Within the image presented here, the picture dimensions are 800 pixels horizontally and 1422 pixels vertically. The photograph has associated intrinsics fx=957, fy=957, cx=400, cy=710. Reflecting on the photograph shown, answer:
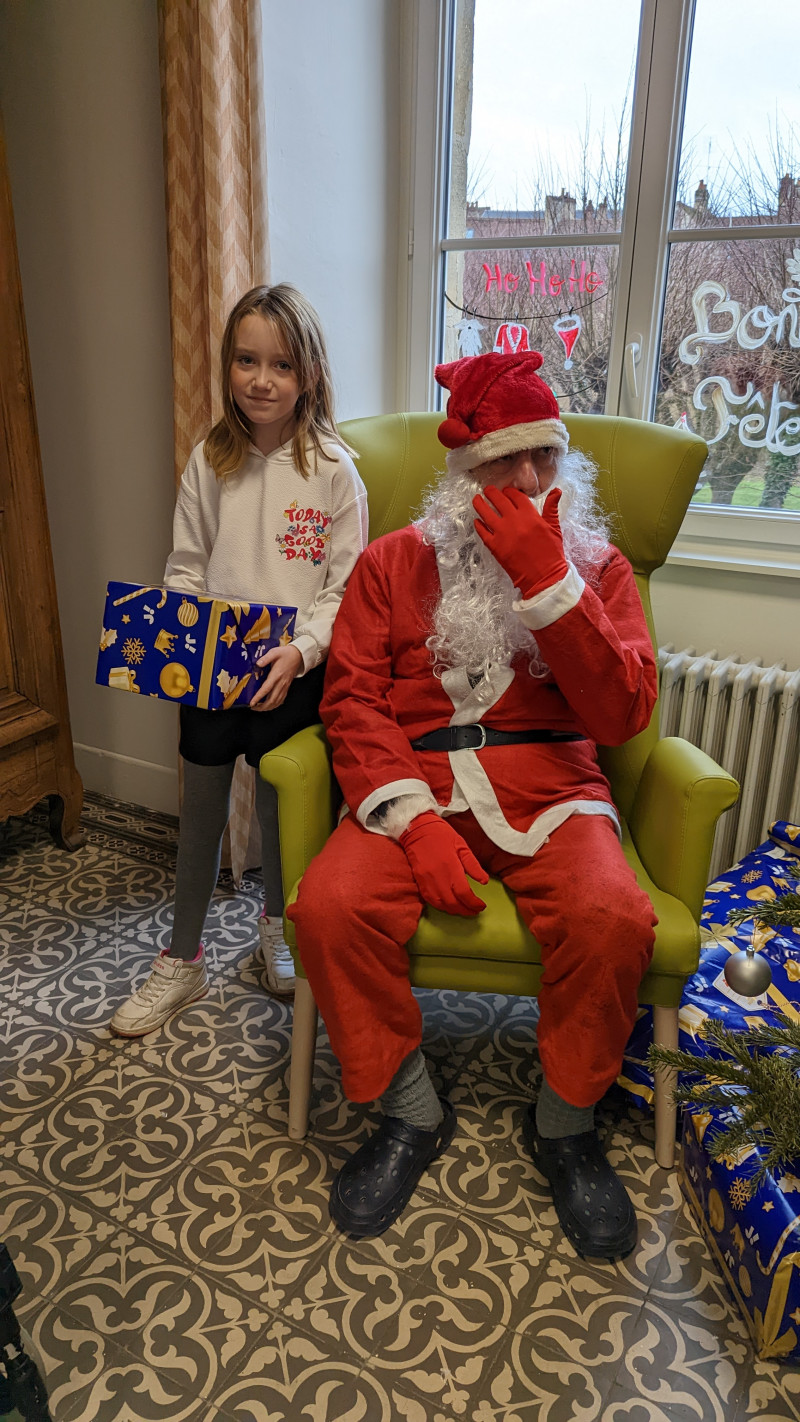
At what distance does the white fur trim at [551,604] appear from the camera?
1.32 m

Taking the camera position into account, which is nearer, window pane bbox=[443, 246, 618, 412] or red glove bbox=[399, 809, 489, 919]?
red glove bbox=[399, 809, 489, 919]

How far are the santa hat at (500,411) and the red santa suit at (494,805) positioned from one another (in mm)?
207

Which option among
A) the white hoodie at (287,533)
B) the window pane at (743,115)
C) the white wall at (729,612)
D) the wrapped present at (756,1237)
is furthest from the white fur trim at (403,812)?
the window pane at (743,115)

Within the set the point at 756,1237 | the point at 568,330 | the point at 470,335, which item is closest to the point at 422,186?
the point at 470,335

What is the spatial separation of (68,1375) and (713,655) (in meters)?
1.65

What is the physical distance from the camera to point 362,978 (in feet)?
4.34

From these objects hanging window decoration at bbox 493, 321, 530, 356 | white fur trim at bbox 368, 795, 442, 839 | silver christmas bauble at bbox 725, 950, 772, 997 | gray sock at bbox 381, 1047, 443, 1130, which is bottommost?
gray sock at bbox 381, 1047, 443, 1130

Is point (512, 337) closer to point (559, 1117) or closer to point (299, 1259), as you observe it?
point (559, 1117)

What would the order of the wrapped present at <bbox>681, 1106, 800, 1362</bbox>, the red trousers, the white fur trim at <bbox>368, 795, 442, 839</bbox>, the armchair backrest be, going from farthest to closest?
the armchair backrest
the white fur trim at <bbox>368, 795, 442, 839</bbox>
the red trousers
the wrapped present at <bbox>681, 1106, 800, 1362</bbox>

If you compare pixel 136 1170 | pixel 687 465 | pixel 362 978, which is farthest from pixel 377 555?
pixel 136 1170

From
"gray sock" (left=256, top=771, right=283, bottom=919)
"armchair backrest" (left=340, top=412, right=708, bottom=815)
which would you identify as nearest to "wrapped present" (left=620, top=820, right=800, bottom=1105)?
"armchair backrest" (left=340, top=412, right=708, bottom=815)

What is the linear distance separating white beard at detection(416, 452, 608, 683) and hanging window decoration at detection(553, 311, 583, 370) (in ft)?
2.64

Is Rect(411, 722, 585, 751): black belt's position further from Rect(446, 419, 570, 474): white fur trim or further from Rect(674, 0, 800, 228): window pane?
Rect(674, 0, 800, 228): window pane

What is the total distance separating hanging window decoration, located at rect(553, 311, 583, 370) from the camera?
7.16ft
